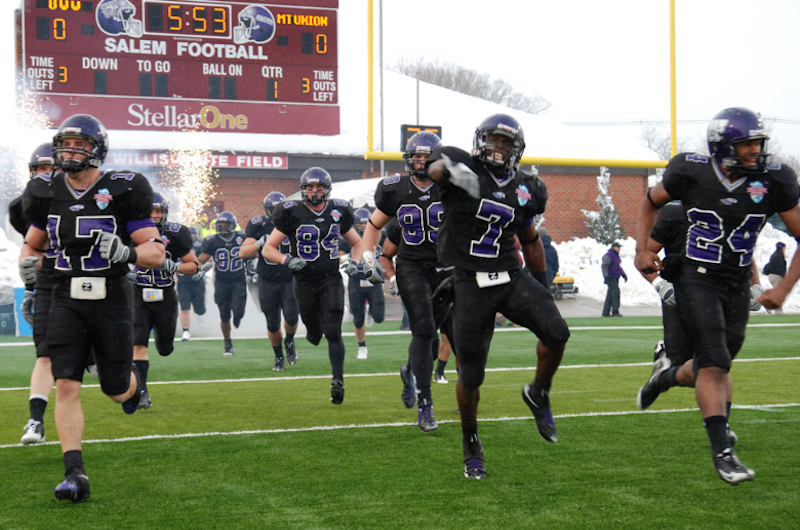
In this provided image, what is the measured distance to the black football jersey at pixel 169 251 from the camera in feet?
26.0

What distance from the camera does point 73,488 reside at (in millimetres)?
4504

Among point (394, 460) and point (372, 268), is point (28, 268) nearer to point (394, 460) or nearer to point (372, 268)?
point (394, 460)

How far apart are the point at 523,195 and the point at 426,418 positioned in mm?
2036

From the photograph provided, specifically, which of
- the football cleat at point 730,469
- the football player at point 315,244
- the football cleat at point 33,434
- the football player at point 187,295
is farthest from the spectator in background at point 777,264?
the football cleat at point 33,434

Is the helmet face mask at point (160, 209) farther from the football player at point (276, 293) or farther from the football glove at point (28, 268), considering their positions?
the football player at point (276, 293)

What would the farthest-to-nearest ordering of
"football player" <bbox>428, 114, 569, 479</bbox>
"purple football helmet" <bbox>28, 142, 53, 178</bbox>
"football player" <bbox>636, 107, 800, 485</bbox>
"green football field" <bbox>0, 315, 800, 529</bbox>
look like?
1. "purple football helmet" <bbox>28, 142, 53, 178</bbox>
2. "football player" <bbox>428, 114, 569, 479</bbox>
3. "football player" <bbox>636, 107, 800, 485</bbox>
4. "green football field" <bbox>0, 315, 800, 529</bbox>

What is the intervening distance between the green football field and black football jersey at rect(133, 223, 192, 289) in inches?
41.7

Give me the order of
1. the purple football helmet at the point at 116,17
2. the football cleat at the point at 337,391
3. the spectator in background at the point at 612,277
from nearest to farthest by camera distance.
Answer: the football cleat at the point at 337,391, the spectator in background at the point at 612,277, the purple football helmet at the point at 116,17

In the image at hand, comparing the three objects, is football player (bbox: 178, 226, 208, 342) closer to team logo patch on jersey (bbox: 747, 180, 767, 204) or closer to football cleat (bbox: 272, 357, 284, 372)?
football cleat (bbox: 272, 357, 284, 372)

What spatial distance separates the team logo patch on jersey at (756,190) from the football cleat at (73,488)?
368 cm

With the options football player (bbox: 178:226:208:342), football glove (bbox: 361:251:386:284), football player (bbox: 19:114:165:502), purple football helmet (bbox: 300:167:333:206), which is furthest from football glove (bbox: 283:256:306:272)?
football player (bbox: 178:226:208:342)

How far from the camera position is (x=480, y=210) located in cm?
502

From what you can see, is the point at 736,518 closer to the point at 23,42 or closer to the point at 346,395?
the point at 346,395

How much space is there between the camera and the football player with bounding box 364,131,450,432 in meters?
6.88
